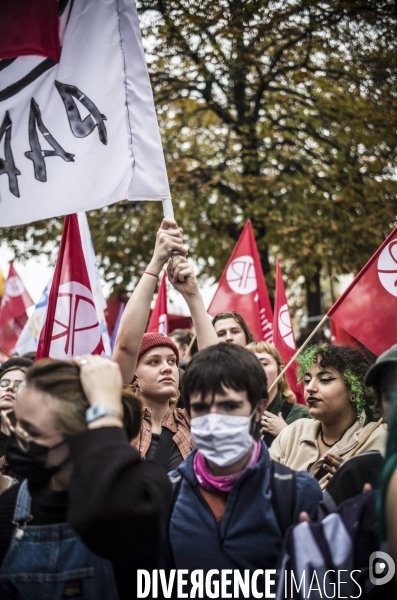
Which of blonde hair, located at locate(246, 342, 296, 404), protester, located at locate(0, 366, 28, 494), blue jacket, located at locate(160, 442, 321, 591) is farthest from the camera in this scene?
blonde hair, located at locate(246, 342, 296, 404)

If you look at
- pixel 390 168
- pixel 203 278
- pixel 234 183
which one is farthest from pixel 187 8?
pixel 203 278

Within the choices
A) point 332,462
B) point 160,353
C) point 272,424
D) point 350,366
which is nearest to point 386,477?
point 332,462

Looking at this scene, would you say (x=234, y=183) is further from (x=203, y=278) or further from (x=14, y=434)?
(x=14, y=434)

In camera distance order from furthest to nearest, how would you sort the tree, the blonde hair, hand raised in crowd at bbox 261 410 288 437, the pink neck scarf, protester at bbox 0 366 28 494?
the tree → the blonde hair → hand raised in crowd at bbox 261 410 288 437 → protester at bbox 0 366 28 494 → the pink neck scarf

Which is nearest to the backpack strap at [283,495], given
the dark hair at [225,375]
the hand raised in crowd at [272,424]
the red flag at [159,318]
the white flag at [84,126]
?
the dark hair at [225,375]

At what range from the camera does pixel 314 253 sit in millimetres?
12453

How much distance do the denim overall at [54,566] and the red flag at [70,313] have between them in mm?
1957

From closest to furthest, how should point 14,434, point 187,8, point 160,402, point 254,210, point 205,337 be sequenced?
point 14,434 < point 205,337 < point 160,402 < point 187,8 < point 254,210

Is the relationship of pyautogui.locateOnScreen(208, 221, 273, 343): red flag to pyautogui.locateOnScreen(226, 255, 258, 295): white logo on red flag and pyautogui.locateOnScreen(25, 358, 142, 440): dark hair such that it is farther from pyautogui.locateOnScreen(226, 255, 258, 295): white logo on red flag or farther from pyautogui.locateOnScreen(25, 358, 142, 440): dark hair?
pyautogui.locateOnScreen(25, 358, 142, 440): dark hair

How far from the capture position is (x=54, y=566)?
7.02 ft

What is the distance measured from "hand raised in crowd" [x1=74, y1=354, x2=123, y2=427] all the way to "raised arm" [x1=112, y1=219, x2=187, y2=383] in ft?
3.44

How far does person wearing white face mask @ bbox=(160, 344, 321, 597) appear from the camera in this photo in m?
2.26

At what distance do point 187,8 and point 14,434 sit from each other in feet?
31.6

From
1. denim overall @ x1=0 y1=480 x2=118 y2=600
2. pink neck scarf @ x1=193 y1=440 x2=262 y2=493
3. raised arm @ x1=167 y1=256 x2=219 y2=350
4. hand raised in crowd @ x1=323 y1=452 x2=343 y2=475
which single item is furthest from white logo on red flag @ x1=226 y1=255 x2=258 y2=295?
denim overall @ x1=0 y1=480 x2=118 y2=600
